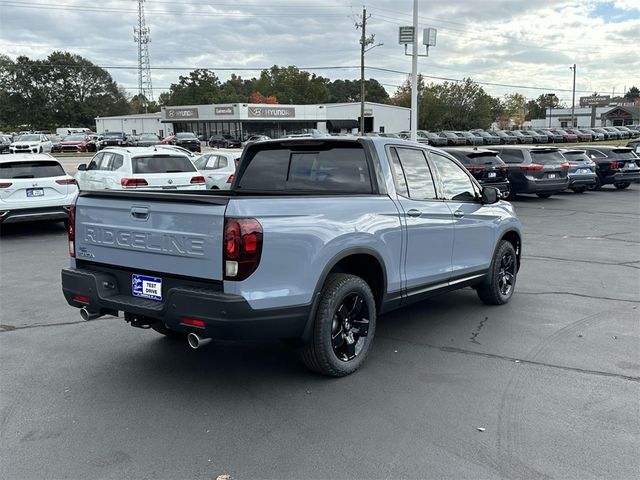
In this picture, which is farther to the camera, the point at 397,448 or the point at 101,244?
the point at 101,244

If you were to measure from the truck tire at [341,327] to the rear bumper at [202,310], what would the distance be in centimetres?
21

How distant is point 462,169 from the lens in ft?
21.2

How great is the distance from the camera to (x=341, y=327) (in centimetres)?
469

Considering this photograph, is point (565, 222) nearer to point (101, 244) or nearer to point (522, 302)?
point (522, 302)

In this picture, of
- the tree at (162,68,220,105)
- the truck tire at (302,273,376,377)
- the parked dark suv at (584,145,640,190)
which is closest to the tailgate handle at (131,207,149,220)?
the truck tire at (302,273,376,377)

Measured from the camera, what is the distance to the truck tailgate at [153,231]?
12.9ft

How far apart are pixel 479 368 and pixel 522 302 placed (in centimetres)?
243

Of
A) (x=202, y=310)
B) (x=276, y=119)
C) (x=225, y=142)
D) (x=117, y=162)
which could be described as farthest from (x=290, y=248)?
(x=276, y=119)

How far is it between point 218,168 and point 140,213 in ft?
40.2

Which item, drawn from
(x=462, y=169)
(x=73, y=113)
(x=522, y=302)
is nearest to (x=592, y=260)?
(x=522, y=302)

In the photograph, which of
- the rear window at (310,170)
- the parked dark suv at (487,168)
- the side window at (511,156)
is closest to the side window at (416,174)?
the rear window at (310,170)

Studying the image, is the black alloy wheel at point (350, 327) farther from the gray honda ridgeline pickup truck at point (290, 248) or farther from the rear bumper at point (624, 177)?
the rear bumper at point (624, 177)

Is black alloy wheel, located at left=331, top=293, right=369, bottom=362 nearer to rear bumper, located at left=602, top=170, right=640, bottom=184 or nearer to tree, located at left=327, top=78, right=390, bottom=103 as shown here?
rear bumper, located at left=602, top=170, right=640, bottom=184

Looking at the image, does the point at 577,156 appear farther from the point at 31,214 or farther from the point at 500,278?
the point at 31,214
